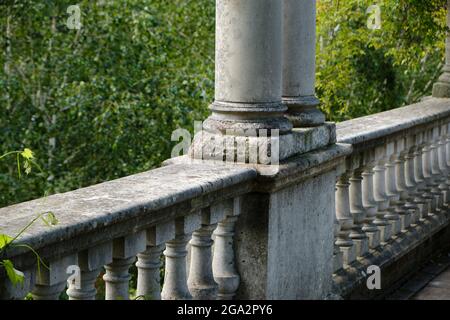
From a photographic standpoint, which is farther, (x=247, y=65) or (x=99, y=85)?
(x=99, y=85)

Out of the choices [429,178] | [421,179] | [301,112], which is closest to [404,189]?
[421,179]

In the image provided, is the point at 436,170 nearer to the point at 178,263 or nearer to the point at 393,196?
the point at 393,196

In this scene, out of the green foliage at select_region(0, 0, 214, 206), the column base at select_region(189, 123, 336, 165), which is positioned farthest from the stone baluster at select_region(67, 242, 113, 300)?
the green foliage at select_region(0, 0, 214, 206)

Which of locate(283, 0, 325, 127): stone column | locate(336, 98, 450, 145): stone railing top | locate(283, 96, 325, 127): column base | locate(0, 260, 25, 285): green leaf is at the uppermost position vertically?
locate(283, 0, 325, 127): stone column

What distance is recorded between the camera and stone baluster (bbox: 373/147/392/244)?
681 centimetres

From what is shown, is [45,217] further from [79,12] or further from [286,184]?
[79,12]

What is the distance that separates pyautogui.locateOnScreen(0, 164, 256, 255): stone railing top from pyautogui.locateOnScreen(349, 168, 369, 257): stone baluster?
178 cm

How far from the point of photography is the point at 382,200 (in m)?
6.92

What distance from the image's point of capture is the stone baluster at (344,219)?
6129 millimetres

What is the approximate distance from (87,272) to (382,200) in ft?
12.0

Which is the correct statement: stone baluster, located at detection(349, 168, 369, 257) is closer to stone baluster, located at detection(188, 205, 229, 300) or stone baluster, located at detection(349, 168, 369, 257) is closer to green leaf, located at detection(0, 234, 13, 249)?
stone baluster, located at detection(188, 205, 229, 300)

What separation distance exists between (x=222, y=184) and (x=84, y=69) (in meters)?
10.8

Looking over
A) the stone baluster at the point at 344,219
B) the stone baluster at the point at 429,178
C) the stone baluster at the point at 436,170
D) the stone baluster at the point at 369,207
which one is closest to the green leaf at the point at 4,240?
the stone baluster at the point at 344,219

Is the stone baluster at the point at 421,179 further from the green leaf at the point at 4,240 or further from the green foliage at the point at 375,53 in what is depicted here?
the green leaf at the point at 4,240
